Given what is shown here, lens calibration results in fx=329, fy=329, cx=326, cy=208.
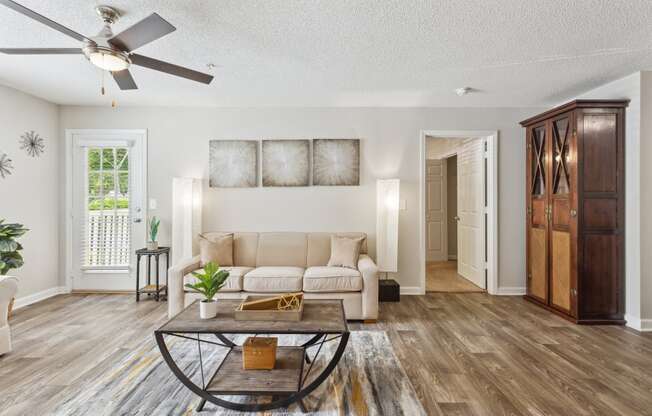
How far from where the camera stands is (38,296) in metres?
4.21

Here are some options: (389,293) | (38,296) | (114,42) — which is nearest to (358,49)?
(114,42)

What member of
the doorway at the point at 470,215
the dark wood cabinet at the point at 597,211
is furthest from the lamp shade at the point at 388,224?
the dark wood cabinet at the point at 597,211

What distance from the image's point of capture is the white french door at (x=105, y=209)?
4.54m

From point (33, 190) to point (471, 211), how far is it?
19.8 ft

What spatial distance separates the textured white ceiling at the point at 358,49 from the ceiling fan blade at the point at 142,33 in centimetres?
41

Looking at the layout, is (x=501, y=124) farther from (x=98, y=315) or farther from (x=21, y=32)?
(x=98, y=315)

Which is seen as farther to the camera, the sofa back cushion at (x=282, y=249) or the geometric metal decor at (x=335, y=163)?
the geometric metal decor at (x=335, y=163)

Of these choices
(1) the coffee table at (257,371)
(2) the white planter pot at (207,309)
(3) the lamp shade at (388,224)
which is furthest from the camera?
(3) the lamp shade at (388,224)

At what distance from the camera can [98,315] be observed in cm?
367

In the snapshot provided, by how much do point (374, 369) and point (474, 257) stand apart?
10.4ft

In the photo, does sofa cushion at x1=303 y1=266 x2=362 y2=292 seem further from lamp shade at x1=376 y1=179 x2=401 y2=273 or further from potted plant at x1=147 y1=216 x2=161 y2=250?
potted plant at x1=147 y1=216 x2=161 y2=250

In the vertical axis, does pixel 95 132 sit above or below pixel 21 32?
below

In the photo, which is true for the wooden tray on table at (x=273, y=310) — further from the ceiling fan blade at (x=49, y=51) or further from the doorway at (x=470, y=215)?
the doorway at (x=470, y=215)

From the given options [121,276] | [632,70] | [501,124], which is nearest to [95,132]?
[121,276]
